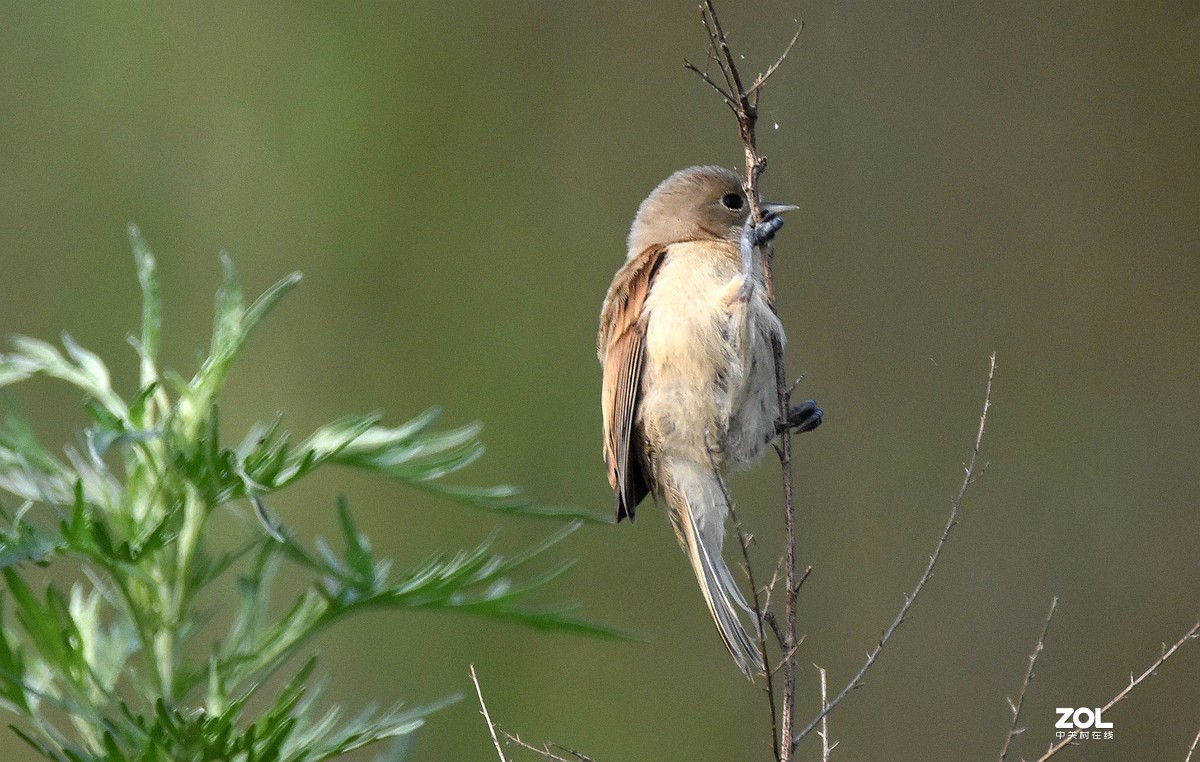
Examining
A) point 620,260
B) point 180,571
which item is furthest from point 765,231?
point 620,260

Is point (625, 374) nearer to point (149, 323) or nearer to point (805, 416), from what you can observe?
point (805, 416)

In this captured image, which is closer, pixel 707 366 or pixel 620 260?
pixel 707 366

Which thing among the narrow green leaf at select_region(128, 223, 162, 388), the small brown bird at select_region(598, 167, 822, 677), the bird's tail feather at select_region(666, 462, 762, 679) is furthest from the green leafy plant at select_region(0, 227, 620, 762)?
the small brown bird at select_region(598, 167, 822, 677)

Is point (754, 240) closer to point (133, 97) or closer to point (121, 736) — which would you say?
point (121, 736)

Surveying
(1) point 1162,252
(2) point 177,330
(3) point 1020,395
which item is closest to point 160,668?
(2) point 177,330

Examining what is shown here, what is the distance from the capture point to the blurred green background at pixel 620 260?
4027mm

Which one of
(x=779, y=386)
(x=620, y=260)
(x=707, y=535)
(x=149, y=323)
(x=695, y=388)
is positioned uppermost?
(x=149, y=323)

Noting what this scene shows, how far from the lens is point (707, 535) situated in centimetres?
238

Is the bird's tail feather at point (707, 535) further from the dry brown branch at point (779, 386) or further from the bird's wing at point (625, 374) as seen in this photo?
the dry brown branch at point (779, 386)

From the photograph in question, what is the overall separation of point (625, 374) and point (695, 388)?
17cm

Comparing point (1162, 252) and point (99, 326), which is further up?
point (99, 326)

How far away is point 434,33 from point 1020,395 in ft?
8.97

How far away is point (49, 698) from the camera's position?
1.20m

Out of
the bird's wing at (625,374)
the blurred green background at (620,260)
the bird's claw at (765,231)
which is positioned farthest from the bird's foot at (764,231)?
the blurred green background at (620,260)
